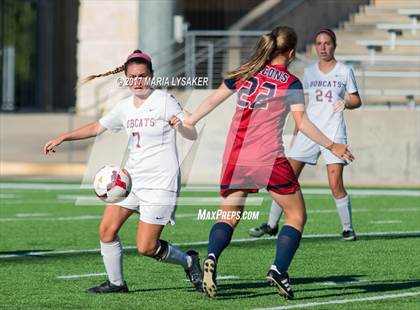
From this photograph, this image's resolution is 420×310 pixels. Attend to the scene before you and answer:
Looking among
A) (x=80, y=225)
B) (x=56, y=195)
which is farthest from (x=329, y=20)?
(x=80, y=225)

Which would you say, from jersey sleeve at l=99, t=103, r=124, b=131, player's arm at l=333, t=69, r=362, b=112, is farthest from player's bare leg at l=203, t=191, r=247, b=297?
player's arm at l=333, t=69, r=362, b=112

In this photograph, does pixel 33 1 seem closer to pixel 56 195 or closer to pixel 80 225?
pixel 56 195

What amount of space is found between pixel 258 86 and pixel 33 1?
3390 cm

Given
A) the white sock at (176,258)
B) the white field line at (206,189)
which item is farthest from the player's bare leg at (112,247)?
the white field line at (206,189)

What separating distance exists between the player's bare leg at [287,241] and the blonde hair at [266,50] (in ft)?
2.86

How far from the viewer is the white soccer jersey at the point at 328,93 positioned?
1336 cm

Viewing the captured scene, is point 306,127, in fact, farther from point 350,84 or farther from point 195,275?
point 350,84

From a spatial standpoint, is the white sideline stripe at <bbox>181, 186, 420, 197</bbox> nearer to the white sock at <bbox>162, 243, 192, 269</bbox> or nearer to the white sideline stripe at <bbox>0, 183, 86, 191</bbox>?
the white sideline stripe at <bbox>0, 183, 86, 191</bbox>

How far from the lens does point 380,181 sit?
23453 mm

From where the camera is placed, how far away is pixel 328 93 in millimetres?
13453

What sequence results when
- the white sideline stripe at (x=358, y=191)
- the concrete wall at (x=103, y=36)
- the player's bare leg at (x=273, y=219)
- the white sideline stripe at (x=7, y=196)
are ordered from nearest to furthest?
the player's bare leg at (x=273, y=219), the white sideline stripe at (x=7, y=196), the white sideline stripe at (x=358, y=191), the concrete wall at (x=103, y=36)

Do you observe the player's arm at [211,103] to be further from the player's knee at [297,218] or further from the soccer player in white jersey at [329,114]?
the soccer player in white jersey at [329,114]

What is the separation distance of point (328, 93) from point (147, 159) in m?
4.50

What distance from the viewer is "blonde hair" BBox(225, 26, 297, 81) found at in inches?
359
